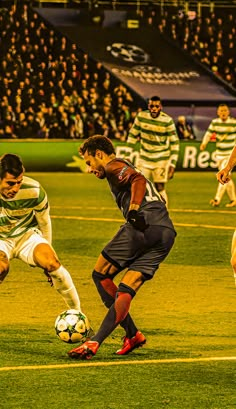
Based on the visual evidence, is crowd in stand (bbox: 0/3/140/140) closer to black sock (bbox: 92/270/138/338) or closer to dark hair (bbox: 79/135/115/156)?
black sock (bbox: 92/270/138/338)

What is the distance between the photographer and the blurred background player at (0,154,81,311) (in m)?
9.66

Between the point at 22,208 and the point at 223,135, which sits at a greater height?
the point at 22,208

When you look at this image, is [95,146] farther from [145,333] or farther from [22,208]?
[145,333]

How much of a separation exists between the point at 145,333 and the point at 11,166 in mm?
2075

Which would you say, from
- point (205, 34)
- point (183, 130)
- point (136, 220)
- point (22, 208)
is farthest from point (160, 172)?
point (205, 34)

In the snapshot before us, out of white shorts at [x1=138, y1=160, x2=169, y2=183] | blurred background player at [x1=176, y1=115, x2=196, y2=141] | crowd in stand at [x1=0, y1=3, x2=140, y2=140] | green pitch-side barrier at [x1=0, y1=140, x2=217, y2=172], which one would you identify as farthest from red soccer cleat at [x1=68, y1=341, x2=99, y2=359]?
blurred background player at [x1=176, y1=115, x2=196, y2=141]

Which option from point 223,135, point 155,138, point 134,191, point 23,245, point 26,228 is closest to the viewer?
point 134,191

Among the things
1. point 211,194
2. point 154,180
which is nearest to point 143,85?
point 211,194

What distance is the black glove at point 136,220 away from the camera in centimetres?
890

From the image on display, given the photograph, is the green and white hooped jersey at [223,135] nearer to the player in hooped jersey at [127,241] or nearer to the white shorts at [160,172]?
the white shorts at [160,172]

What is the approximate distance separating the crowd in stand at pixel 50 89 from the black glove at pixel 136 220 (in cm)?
2401

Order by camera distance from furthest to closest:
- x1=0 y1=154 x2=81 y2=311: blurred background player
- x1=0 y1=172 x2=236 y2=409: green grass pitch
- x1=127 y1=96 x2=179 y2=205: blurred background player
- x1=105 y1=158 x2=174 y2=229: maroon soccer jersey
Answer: x1=127 y1=96 x2=179 y2=205: blurred background player → x1=0 y1=154 x2=81 y2=311: blurred background player → x1=105 y1=158 x2=174 y2=229: maroon soccer jersey → x1=0 y1=172 x2=236 y2=409: green grass pitch

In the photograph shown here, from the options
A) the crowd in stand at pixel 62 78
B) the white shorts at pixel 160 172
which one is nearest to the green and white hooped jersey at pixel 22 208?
the white shorts at pixel 160 172

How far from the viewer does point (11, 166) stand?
957 centimetres
